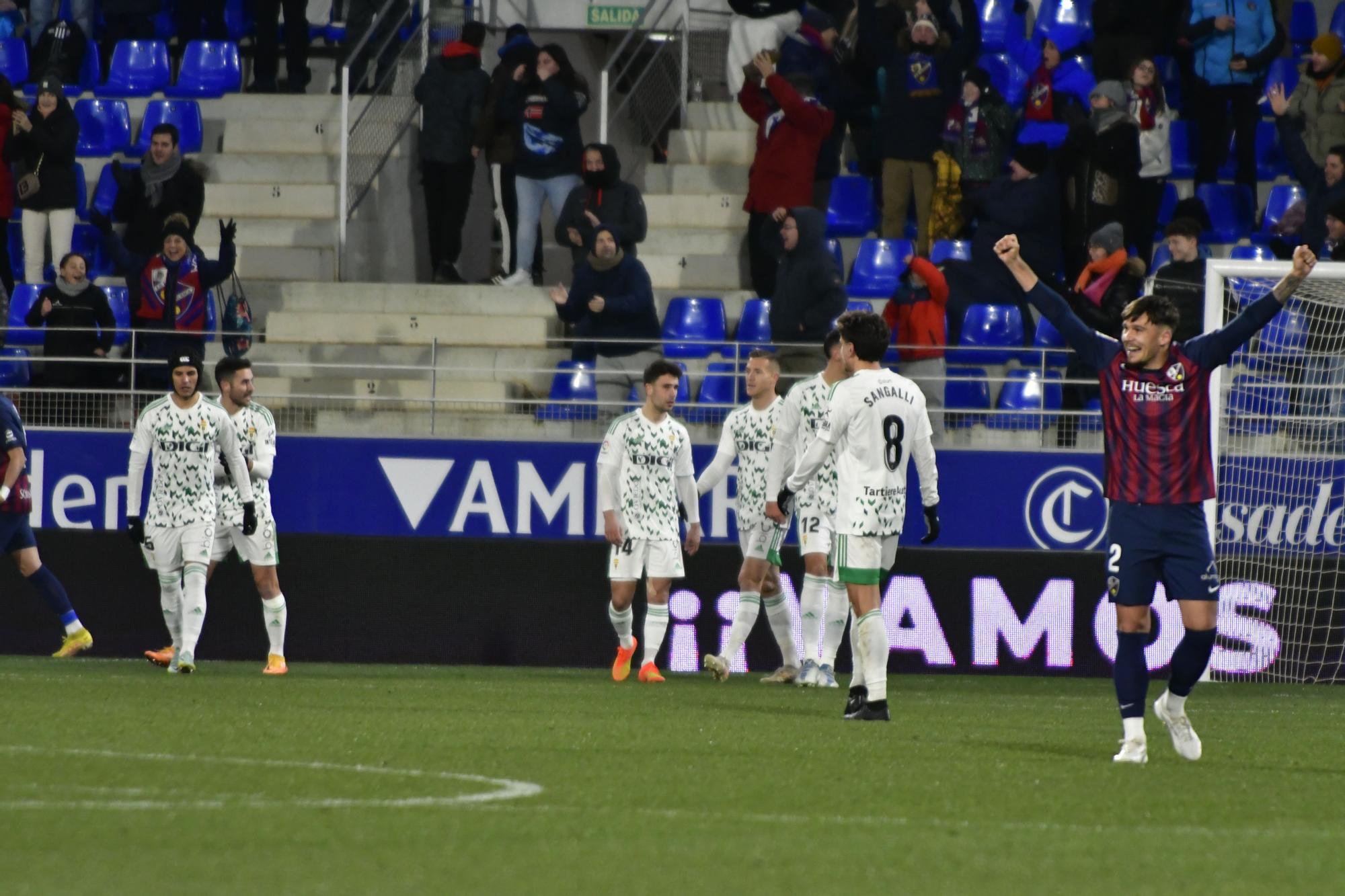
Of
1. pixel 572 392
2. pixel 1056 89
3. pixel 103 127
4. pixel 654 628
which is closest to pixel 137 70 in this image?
pixel 103 127

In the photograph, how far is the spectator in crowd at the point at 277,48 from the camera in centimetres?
2084

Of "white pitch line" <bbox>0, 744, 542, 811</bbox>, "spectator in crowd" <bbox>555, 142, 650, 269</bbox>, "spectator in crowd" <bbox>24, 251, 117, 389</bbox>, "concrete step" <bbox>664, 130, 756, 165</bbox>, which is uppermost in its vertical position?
"concrete step" <bbox>664, 130, 756, 165</bbox>

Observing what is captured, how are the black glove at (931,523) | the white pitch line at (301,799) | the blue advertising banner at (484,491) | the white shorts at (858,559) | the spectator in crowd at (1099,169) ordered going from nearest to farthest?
the white pitch line at (301,799) < the white shorts at (858,559) < the black glove at (931,523) < the blue advertising banner at (484,491) < the spectator in crowd at (1099,169)

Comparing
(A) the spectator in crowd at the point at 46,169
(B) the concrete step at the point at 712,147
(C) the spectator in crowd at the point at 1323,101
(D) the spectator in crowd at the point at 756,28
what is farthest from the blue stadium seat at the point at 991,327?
(A) the spectator in crowd at the point at 46,169

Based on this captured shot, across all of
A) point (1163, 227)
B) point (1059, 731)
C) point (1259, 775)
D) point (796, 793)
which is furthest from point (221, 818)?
point (1163, 227)

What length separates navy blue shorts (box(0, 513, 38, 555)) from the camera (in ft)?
48.7

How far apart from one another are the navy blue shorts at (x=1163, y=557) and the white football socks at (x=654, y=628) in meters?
5.44

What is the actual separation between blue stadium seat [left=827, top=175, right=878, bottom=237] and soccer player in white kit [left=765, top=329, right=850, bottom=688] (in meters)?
5.79

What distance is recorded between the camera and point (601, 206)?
17891mm

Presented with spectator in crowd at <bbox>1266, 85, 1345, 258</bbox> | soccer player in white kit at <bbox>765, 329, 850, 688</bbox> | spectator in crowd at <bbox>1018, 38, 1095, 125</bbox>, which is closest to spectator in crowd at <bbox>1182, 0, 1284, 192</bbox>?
spectator in crowd at <bbox>1266, 85, 1345, 258</bbox>

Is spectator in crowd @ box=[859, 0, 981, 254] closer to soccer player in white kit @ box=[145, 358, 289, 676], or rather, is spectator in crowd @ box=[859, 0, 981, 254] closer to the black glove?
soccer player in white kit @ box=[145, 358, 289, 676]

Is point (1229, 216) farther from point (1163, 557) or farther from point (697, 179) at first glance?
point (1163, 557)

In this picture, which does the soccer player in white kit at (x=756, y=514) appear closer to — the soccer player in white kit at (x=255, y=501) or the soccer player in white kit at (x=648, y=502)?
the soccer player in white kit at (x=648, y=502)

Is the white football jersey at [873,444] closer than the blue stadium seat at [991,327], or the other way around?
the white football jersey at [873,444]
